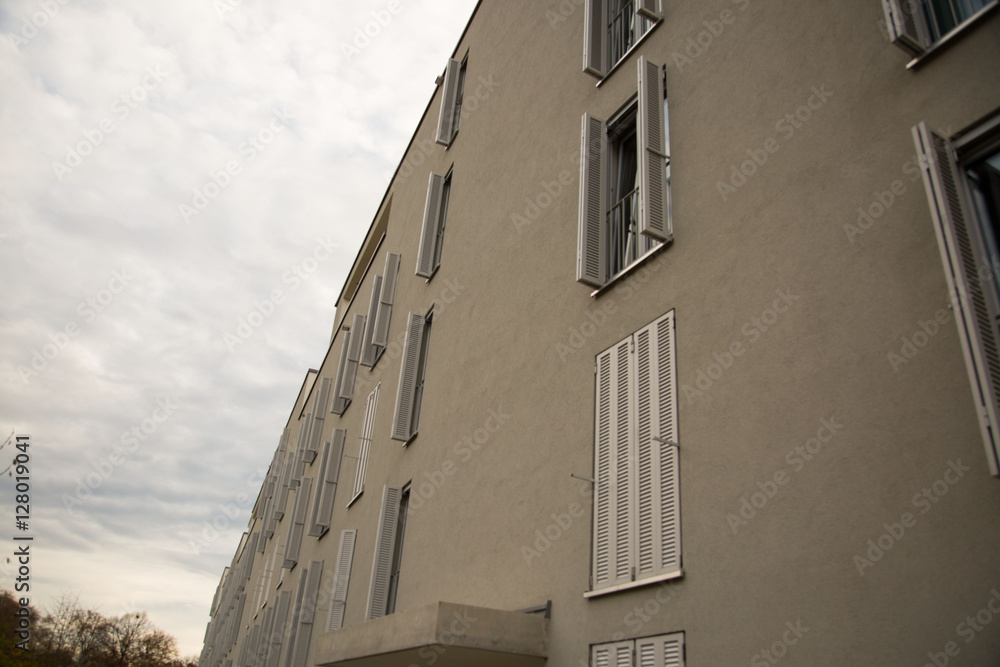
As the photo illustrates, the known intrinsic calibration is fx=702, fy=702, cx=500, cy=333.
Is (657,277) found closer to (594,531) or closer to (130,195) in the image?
(594,531)

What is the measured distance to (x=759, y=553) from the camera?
471 cm

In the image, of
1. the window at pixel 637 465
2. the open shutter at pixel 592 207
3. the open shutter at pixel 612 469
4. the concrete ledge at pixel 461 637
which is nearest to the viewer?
the window at pixel 637 465

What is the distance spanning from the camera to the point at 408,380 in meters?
12.7

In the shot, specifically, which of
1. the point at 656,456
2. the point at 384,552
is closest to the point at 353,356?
the point at 384,552

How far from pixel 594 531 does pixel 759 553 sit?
196 cm

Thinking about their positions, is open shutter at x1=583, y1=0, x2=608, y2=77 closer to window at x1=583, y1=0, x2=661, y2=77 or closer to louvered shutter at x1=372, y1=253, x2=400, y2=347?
window at x1=583, y1=0, x2=661, y2=77

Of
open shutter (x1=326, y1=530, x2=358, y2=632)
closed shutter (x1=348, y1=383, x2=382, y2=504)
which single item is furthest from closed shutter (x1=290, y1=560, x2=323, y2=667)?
closed shutter (x1=348, y1=383, x2=382, y2=504)

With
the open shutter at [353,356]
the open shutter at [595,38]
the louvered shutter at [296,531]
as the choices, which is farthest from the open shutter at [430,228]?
the louvered shutter at [296,531]

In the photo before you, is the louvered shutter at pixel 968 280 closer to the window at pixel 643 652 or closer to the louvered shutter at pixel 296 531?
the window at pixel 643 652

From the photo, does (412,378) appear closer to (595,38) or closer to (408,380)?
(408,380)

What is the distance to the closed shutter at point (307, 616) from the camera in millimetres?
15273

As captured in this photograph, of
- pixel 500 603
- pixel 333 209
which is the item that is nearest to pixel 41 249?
pixel 333 209

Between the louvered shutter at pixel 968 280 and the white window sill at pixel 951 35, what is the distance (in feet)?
2.49

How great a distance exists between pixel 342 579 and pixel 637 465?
30.2 feet
